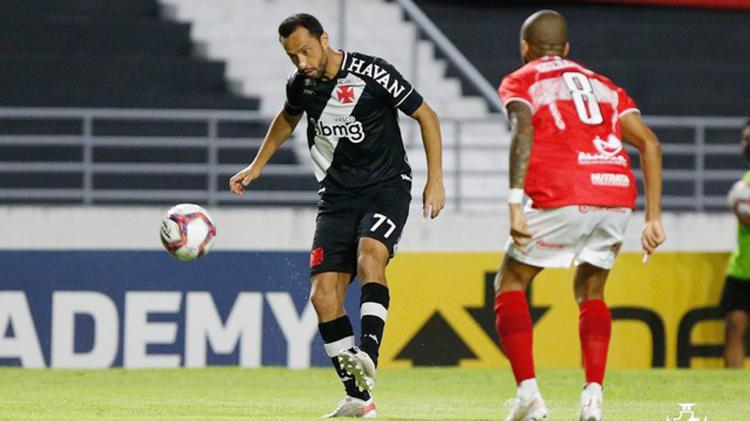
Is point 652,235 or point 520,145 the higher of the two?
point 520,145

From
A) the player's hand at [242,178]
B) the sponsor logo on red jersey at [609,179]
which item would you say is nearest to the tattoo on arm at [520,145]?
the sponsor logo on red jersey at [609,179]

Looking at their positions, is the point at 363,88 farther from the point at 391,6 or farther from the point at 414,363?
the point at 391,6

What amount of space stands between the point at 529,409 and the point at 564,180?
3.08ft

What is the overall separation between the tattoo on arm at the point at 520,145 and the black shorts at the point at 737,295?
6201 millimetres

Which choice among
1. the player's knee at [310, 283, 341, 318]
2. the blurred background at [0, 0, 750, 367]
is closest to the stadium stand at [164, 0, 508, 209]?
the blurred background at [0, 0, 750, 367]

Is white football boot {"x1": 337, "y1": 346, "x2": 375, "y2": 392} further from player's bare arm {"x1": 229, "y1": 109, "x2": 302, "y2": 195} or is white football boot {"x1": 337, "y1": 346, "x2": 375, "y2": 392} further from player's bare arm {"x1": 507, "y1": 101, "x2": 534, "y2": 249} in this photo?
player's bare arm {"x1": 229, "y1": 109, "x2": 302, "y2": 195}

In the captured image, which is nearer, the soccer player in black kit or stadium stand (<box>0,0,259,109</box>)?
the soccer player in black kit

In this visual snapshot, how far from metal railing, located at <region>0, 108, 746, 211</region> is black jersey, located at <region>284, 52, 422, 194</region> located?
4.73 m

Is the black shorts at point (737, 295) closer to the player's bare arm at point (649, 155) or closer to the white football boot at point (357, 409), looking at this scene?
the white football boot at point (357, 409)

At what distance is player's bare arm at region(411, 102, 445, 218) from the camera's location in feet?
27.0

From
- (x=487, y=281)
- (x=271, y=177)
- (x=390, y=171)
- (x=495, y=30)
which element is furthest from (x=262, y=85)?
(x=390, y=171)

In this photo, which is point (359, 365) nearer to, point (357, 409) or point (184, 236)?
point (357, 409)

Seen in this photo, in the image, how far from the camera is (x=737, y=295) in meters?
12.9

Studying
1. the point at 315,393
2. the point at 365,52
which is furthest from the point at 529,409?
the point at 365,52
